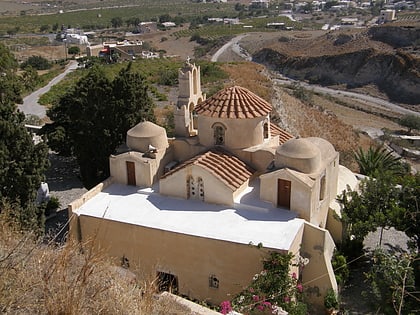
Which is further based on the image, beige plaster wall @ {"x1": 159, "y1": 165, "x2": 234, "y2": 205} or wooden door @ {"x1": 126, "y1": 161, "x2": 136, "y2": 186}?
wooden door @ {"x1": 126, "y1": 161, "x2": 136, "y2": 186}

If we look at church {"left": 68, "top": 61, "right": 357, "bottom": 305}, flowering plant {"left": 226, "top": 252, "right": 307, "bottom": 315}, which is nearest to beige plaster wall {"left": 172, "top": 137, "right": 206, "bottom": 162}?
church {"left": 68, "top": 61, "right": 357, "bottom": 305}

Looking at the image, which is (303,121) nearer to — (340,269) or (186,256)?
(340,269)

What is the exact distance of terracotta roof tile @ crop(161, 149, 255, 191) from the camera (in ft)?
50.1

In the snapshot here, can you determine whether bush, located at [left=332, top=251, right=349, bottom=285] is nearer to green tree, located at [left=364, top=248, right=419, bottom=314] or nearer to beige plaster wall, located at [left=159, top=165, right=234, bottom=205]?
green tree, located at [left=364, top=248, right=419, bottom=314]

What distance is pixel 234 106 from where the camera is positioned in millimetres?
16406

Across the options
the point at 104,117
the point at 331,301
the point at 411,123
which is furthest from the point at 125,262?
the point at 411,123

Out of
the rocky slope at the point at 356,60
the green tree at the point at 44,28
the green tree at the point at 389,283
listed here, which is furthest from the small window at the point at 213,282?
the green tree at the point at 44,28

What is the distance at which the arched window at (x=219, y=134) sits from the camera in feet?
54.4

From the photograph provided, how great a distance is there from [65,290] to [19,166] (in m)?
9.83

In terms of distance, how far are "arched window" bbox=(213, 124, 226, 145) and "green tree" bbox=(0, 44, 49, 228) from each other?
5888 millimetres

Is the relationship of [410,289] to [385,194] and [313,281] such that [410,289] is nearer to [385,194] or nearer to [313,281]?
[313,281]

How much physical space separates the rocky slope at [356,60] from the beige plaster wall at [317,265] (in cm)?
5946

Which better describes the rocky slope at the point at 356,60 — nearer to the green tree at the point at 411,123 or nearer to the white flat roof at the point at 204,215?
the green tree at the point at 411,123

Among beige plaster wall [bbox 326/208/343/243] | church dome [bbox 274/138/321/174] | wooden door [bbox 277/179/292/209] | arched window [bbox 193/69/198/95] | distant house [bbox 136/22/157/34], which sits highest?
arched window [bbox 193/69/198/95]
